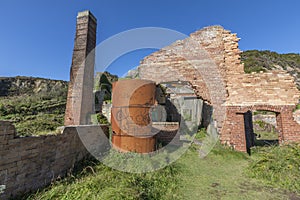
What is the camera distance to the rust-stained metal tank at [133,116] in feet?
15.0

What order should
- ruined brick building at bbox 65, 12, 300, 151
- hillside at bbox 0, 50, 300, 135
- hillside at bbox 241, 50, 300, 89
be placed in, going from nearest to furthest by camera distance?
ruined brick building at bbox 65, 12, 300, 151, hillside at bbox 0, 50, 300, 135, hillside at bbox 241, 50, 300, 89

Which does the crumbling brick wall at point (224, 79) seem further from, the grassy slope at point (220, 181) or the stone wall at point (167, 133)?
the stone wall at point (167, 133)

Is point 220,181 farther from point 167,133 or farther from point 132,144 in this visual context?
point 167,133

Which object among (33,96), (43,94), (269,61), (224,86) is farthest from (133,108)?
(269,61)

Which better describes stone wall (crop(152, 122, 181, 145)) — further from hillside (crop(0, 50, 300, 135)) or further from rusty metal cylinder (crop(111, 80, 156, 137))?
hillside (crop(0, 50, 300, 135))

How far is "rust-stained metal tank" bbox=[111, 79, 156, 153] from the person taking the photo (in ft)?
15.0

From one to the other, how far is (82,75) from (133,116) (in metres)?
3.86

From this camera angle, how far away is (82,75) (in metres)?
7.05

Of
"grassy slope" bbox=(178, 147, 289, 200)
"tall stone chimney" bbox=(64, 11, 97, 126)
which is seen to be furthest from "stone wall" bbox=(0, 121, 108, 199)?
"tall stone chimney" bbox=(64, 11, 97, 126)

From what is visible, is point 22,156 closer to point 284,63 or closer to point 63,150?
→ point 63,150

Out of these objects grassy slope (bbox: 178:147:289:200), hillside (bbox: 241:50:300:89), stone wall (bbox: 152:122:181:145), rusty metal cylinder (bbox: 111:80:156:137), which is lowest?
grassy slope (bbox: 178:147:289:200)

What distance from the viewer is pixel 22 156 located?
2.80 m

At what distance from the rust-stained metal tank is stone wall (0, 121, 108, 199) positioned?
4.28 ft

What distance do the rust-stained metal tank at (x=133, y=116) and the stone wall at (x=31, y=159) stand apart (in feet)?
4.28
